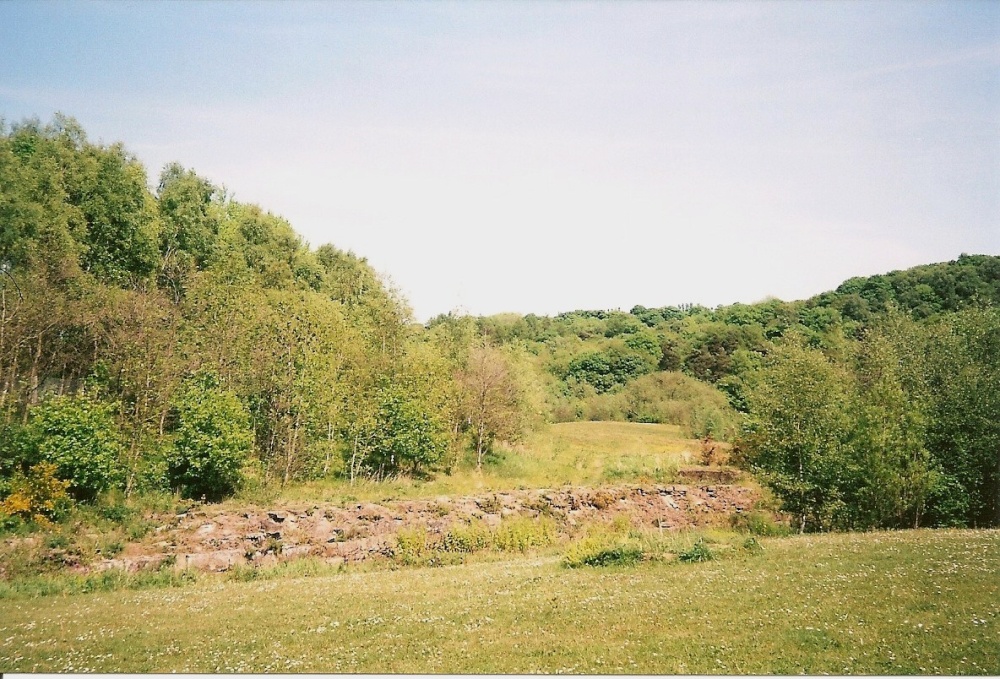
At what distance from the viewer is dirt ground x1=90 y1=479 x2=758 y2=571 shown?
18.3m

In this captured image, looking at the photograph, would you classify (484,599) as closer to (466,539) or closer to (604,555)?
(604,555)

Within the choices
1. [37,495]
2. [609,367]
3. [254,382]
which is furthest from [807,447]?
[609,367]

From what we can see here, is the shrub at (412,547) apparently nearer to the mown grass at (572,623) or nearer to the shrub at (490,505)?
the shrub at (490,505)

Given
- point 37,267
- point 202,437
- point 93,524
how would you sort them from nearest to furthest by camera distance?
point 93,524 → point 37,267 → point 202,437

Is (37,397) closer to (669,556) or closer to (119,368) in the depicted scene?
(119,368)

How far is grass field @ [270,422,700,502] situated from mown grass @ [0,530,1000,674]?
406 inches

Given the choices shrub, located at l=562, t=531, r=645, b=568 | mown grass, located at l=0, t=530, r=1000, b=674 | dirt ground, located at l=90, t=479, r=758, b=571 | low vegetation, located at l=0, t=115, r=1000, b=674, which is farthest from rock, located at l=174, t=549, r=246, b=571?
shrub, located at l=562, t=531, r=645, b=568

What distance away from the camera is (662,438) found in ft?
160

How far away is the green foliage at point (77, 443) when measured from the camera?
18219 millimetres

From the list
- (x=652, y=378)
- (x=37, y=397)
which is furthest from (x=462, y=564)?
(x=652, y=378)

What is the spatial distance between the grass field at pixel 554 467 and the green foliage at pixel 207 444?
1183mm

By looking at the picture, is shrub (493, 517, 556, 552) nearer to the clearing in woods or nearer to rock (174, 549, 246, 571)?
the clearing in woods

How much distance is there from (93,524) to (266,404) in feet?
27.7

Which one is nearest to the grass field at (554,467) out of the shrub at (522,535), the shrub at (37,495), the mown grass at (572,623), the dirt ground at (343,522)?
the dirt ground at (343,522)
